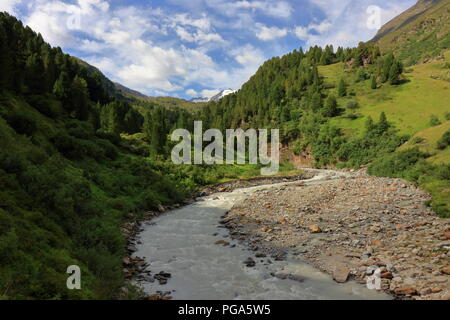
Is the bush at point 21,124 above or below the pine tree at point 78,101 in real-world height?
below

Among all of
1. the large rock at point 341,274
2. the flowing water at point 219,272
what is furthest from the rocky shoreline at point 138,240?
the large rock at point 341,274

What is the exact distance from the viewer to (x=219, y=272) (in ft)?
47.1

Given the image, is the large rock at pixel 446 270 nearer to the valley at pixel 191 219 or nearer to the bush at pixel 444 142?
the valley at pixel 191 219

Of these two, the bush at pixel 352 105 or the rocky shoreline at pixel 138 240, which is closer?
the rocky shoreline at pixel 138 240

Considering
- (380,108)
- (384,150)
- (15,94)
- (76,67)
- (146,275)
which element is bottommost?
(146,275)

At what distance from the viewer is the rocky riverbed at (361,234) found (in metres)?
12.7

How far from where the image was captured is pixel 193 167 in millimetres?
53188

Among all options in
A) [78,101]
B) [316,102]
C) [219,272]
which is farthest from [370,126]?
[78,101]

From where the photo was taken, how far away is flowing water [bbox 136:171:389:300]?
11844 millimetres

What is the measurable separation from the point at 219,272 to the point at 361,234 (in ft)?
35.6

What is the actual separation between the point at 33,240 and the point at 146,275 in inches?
231

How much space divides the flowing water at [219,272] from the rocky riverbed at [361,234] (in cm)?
93
